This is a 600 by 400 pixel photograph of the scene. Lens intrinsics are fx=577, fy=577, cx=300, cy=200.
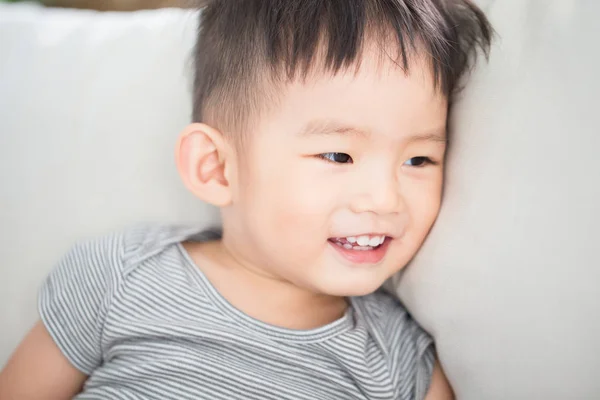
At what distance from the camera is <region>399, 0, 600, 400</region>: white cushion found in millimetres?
635

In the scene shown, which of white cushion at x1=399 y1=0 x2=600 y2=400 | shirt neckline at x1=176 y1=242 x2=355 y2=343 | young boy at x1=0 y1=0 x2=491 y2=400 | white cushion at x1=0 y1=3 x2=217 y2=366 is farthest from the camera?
white cushion at x1=0 y1=3 x2=217 y2=366

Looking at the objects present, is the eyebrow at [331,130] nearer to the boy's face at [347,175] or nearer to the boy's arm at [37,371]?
the boy's face at [347,175]

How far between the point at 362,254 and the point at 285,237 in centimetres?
11

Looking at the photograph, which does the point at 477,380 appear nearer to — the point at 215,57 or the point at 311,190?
the point at 311,190

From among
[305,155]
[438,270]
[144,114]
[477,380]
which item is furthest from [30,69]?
[477,380]

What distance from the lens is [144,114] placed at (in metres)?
1.06

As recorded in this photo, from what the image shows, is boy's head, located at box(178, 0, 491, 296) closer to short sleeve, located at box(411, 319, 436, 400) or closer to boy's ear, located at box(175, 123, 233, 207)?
boy's ear, located at box(175, 123, 233, 207)

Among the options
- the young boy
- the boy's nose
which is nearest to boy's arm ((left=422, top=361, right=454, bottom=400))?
the young boy

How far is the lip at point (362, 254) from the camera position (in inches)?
31.0

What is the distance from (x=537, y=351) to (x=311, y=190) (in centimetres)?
34

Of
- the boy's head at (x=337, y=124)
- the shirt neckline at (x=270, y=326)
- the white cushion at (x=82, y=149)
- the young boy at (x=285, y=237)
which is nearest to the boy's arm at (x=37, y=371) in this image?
the young boy at (x=285, y=237)

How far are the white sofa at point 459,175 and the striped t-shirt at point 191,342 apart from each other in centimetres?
8

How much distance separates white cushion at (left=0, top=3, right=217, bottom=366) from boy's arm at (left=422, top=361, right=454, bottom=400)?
480 mm

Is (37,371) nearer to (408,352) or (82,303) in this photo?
(82,303)
